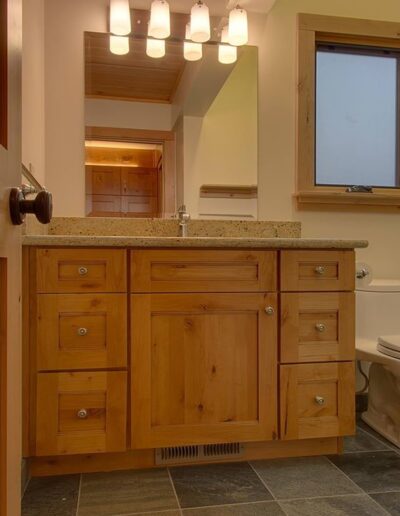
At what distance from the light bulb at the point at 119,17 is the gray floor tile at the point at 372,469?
6.78ft

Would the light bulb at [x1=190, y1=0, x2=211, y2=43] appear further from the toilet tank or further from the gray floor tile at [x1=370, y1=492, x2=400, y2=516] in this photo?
the gray floor tile at [x1=370, y1=492, x2=400, y2=516]

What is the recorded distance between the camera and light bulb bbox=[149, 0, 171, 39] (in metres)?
2.03

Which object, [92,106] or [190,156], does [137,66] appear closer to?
[92,106]

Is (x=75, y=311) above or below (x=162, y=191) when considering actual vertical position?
below

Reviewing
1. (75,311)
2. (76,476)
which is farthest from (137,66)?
(76,476)

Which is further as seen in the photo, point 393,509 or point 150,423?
point 150,423

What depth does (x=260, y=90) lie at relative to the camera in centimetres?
222

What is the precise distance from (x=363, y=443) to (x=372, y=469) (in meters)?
0.25

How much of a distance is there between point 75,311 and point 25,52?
3.20ft

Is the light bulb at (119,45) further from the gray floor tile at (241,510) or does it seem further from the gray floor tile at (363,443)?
the gray floor tile at (363,443)

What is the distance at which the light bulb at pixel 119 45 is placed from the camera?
6.73ft

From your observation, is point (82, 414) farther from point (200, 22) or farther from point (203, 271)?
point (200, 22)

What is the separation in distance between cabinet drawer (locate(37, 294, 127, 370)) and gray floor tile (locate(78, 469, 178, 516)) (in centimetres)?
40

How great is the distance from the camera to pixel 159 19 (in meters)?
2.04
